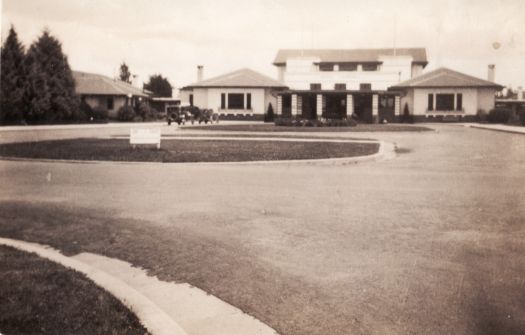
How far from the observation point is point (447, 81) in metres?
47.8

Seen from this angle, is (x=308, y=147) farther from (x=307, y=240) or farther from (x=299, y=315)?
(x=299, y=315)

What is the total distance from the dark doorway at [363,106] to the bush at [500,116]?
9.46 meters

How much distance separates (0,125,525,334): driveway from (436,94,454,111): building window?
120 feet

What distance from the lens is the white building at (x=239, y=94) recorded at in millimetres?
49562

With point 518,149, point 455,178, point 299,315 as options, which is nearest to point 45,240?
point 299,315

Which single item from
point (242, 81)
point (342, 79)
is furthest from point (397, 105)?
point (242, 81)

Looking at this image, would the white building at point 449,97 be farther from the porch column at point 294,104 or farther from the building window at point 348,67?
the building window at point 348,67

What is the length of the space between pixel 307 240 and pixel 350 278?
57.4 inches

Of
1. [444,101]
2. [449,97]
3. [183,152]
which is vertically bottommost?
[183,152]

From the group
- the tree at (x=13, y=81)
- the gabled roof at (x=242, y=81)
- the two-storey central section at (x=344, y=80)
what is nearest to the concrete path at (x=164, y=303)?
the tree at (x=13, y=81)

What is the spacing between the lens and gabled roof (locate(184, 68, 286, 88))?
4931cm

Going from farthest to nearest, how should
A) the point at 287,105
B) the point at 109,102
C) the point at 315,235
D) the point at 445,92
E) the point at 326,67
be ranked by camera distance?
the point at 326,67 < the point at 287,105 < the point at 109,102 < the point at 445,92 < the point at 315,235

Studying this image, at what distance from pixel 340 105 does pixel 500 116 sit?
42.4 ft

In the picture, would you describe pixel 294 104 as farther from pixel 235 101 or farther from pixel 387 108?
pixel 387 108
